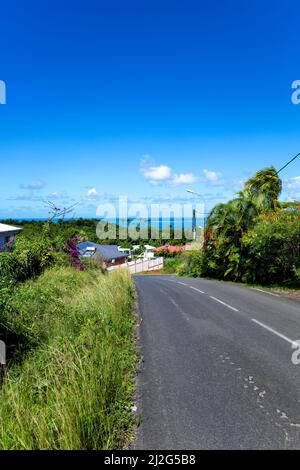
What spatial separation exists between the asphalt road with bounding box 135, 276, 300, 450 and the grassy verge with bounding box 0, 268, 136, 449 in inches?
14.4

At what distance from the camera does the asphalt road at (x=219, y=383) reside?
375cm

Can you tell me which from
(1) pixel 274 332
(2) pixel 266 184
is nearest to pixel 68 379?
(1) pixel 274 332

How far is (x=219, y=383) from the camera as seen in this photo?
505cm

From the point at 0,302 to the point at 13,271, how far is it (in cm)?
567

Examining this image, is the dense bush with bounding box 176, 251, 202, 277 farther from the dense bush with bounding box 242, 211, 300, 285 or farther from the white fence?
the white fence

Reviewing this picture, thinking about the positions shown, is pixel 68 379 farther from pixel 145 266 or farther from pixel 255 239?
pixel 145 266

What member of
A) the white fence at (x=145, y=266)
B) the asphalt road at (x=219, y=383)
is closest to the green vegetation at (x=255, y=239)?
the asphalt road at (x=219, y=383)

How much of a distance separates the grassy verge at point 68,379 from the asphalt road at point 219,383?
14.4 inches

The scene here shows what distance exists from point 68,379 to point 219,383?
7.38 feet

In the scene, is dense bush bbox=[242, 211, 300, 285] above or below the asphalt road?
above

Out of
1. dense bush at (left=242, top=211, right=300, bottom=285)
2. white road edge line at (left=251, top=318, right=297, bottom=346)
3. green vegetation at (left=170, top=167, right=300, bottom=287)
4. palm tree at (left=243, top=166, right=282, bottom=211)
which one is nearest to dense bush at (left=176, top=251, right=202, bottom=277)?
green vegetation at (left=170, top=167, right=300, bottom=287)

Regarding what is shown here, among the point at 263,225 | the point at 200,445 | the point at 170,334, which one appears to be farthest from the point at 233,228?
the point at 200,445

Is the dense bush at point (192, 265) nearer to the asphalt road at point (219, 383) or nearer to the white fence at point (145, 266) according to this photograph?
the asphalt road at point (219, 383)

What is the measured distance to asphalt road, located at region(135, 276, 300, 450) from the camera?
3.75 meters
